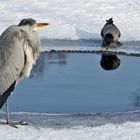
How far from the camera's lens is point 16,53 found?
7164mm

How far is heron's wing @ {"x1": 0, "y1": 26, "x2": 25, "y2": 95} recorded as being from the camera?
7113mm

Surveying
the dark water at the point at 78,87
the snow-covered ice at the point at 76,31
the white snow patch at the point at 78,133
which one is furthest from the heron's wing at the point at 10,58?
the dark water at the point at 78,87

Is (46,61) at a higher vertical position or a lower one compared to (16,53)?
lower

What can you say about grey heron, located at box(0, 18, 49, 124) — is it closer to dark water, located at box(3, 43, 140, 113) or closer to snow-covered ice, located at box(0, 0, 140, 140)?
snow-covered ice, located at box(0, 0, 140, 140)

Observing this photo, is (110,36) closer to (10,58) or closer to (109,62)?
(109,62)

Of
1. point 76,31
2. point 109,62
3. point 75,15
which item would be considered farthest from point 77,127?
point 75,15

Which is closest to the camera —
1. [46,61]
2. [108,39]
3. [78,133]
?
[78,133]

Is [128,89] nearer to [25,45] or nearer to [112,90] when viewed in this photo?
[112,90]

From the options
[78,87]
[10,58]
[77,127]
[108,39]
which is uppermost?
[10,58]

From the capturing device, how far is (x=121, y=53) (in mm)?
13414

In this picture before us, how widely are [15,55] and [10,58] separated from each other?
0.26 ft

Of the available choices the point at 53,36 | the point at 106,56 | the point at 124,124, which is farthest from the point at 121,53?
the point at 124,124

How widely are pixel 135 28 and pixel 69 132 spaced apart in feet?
33.0

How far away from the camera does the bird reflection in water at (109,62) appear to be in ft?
39.0
